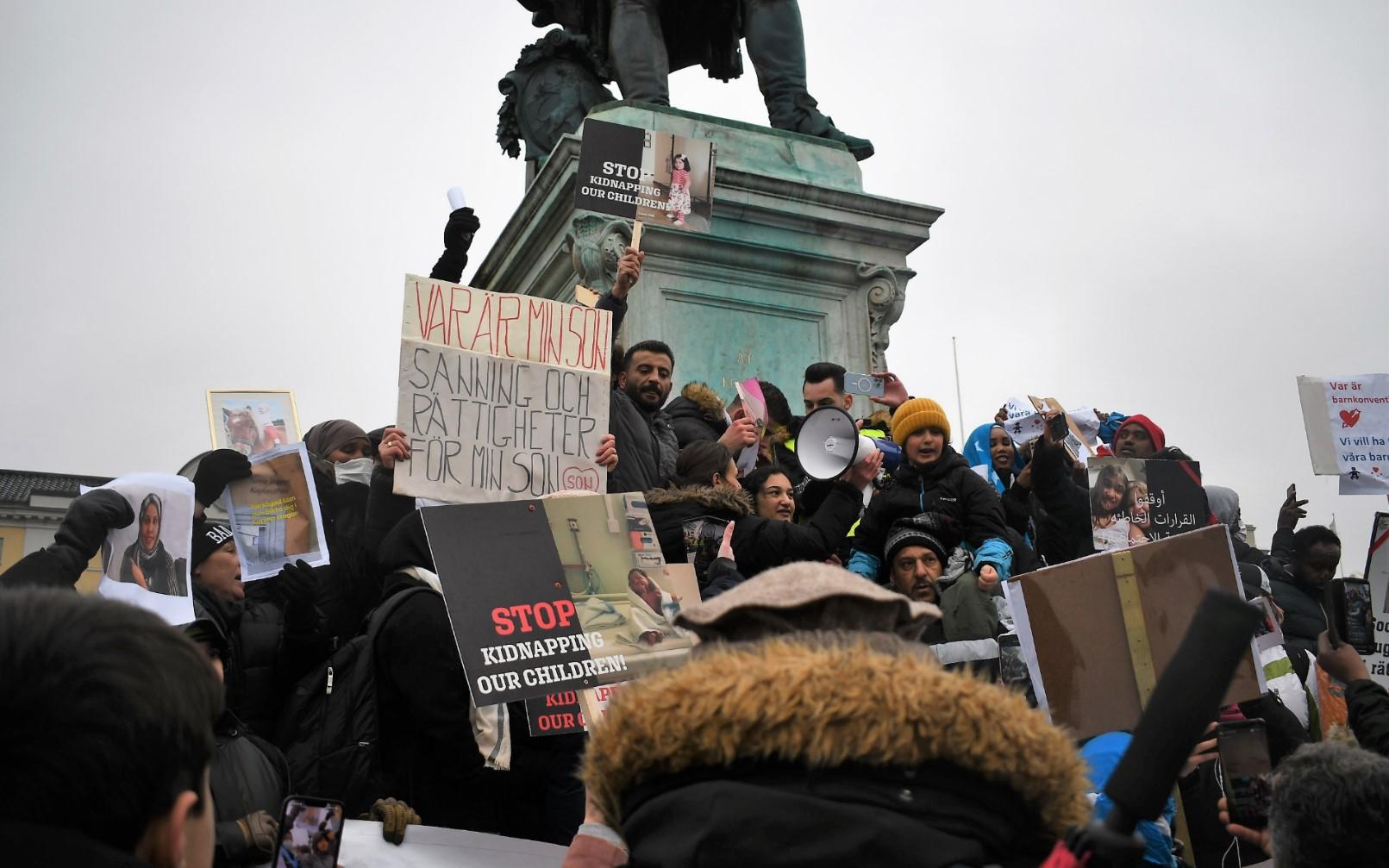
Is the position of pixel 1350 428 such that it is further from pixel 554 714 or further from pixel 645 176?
pixel 554 714

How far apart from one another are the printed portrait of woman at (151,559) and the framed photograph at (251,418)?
1.06 metres

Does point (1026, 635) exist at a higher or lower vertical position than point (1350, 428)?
lower

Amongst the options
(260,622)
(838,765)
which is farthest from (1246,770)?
(260,622)

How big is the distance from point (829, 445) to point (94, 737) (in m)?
4.92

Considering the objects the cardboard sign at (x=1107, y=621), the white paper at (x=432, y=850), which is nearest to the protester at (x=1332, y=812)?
the cardboard sign at (x=1107, y=621)

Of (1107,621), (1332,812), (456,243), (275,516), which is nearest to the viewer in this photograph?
(1332,812)

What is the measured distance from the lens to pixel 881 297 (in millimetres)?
9727

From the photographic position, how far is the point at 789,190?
9.55 m

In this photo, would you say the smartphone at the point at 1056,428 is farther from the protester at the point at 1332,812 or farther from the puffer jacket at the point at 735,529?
the protester at the point at 1332,812

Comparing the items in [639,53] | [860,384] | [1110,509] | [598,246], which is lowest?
[1110,509]

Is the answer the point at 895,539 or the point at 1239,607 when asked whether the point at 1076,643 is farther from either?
the point at 1239,607

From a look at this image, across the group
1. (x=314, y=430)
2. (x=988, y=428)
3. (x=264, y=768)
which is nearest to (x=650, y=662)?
(x=264, y=768)

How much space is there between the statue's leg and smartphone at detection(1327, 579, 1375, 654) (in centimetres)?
631

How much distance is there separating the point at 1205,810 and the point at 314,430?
4.30 m
